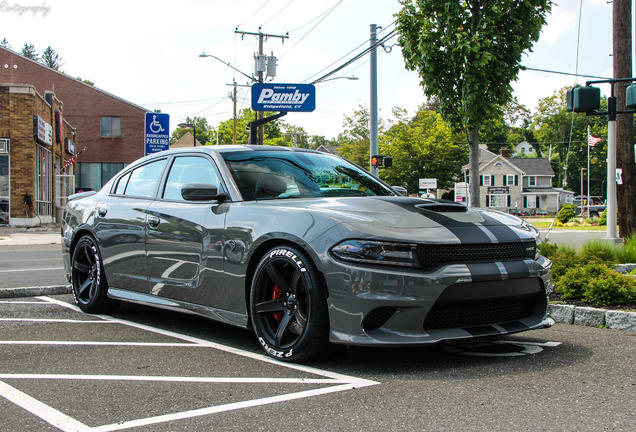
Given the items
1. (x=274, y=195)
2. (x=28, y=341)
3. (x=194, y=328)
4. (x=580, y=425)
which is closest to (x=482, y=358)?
(x=580, y=425)

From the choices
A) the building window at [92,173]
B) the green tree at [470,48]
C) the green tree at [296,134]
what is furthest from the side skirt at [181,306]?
the green tree at [296,134]

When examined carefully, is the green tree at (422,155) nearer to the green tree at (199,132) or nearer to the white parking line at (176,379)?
the white parking line at (176,379)

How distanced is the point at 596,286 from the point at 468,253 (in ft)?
8.67

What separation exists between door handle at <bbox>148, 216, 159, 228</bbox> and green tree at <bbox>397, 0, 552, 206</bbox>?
6163 mm

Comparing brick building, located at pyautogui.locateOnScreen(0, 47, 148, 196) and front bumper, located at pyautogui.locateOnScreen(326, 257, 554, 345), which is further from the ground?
brick building, located at pyautogui.locateOnScreen(0, 47, 148, 196)

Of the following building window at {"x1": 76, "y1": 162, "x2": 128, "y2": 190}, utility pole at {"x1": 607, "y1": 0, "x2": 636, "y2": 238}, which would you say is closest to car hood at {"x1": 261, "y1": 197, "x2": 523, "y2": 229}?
utility pole at {"x1": 607, "y1": 0, "x2": 636, "y2": 238}

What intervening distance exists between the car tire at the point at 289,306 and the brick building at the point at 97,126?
4401 cm

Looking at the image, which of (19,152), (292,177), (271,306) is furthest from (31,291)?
(19,152)

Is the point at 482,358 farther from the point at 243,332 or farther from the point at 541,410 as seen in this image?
the point at 243,332

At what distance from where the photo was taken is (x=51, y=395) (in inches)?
134

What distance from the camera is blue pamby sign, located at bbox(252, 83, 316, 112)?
22.8 metres

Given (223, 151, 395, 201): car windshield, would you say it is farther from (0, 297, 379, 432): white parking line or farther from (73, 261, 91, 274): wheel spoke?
(73, 261, 91, 274): wheel spoke

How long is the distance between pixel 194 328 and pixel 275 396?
2.22m

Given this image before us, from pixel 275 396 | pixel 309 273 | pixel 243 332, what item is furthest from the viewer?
pixel 243 332
